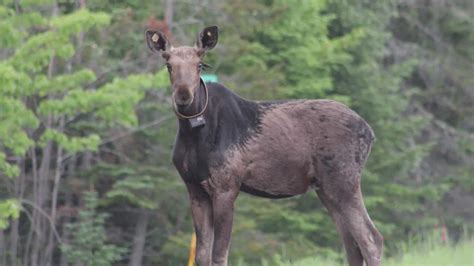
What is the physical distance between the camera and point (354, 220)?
28.5 feet

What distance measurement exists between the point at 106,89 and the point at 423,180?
16.0m

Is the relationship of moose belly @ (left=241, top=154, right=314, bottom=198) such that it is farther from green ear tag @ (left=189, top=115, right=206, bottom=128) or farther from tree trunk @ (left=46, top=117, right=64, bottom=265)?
tree trunk @ (left=46, top=117, right=64, bottom=265)

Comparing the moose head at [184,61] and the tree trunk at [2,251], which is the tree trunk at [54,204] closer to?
the tree trunk at [2,251]

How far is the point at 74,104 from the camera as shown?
17.5 m

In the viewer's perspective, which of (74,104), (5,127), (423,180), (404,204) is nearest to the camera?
(5,127)

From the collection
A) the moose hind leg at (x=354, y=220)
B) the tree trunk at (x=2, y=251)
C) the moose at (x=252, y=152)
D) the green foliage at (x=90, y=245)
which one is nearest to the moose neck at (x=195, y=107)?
the moose at (x=252, y=152)

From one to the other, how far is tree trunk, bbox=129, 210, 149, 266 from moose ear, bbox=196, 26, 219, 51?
1425cm

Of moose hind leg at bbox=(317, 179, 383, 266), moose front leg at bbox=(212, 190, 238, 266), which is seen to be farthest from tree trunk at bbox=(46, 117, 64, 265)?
moose front leg at bbox=(212, 190, 238, 266)

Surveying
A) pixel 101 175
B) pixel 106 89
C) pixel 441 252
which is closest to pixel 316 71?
pixel 101 175

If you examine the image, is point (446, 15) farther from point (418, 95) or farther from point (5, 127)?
point (5, 127)

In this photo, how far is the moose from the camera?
316 inches

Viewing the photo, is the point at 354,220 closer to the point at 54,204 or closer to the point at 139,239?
the point at 54,204

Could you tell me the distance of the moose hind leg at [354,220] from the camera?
869cm

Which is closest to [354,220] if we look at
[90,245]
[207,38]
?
[207,38]
